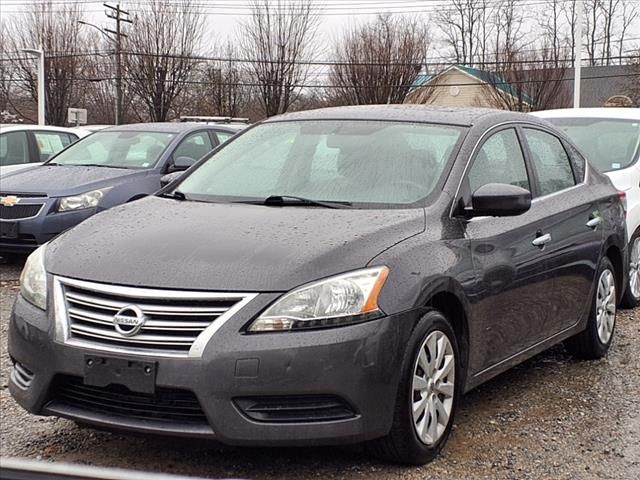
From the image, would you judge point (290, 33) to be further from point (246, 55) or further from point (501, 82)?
point (501, 82)

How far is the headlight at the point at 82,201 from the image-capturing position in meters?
8.30

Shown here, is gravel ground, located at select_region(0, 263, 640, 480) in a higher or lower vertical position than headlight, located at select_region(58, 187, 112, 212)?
lower

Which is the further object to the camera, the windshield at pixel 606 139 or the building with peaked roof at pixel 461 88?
the building with peaked roof at pixel 461 88

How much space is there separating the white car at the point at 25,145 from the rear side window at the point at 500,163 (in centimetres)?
746

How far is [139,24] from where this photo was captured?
126ft

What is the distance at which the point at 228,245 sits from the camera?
353cm

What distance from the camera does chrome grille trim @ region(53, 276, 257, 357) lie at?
321 cm

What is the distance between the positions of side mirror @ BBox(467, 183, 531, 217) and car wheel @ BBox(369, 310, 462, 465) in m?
0.61

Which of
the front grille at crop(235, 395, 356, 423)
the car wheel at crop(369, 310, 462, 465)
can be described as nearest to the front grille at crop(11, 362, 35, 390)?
the front grille at crop(235, 395, 356, 423)

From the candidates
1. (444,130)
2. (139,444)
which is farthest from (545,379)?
(139,444)

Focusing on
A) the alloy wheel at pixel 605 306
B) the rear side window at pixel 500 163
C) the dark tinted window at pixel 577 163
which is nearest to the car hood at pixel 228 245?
the rear side window at pixel 500 163

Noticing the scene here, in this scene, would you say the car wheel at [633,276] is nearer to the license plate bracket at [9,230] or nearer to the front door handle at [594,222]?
the front door handle at [594,222]

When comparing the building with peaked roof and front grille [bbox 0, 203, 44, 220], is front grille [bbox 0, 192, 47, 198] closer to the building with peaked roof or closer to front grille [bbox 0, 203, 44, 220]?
front grille [bbox 0, 203, 44, 220]

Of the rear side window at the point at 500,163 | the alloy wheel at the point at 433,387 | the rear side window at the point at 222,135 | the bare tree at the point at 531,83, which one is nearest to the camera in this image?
the alloy wheel at the point at 433,387
